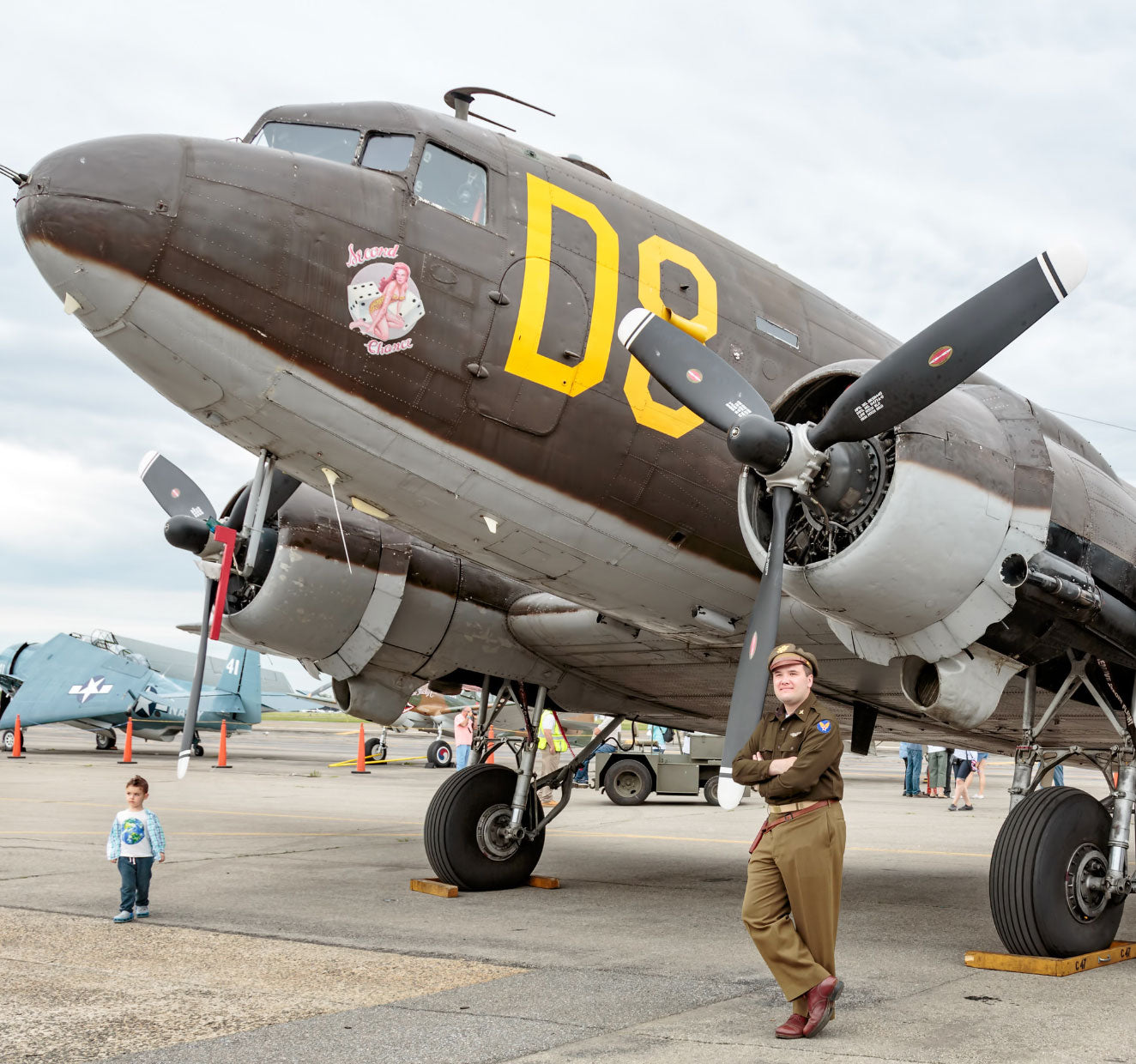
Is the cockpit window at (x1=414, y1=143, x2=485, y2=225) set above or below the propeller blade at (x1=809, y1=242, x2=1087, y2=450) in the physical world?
above

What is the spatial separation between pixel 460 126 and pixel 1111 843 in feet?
20.8

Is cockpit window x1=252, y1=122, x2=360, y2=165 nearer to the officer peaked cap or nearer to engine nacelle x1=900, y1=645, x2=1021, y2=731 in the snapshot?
the officer peaked cap

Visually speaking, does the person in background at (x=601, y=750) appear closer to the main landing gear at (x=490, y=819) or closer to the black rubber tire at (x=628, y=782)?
the black rubber tire at (x=628, y=782)

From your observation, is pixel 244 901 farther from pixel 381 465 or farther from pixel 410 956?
pixel 381 465

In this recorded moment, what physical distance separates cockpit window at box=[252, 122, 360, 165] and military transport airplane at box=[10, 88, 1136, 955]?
0.02 meters

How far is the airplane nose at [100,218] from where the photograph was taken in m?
6.00

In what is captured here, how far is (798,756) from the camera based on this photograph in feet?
17.1

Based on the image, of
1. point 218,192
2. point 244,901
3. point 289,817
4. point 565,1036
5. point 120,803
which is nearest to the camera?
point 565,1036

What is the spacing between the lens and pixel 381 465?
7.11 metres

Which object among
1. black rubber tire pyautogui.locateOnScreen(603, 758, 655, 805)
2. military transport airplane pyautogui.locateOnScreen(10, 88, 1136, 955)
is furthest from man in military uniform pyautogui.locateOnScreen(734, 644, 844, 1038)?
black rubber tire pyautogui.locateOnScreen(603, 758, 655, 805)

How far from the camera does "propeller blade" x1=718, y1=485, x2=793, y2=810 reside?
246 inches

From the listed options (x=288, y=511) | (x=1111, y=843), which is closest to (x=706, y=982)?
(x=1111, y=843)

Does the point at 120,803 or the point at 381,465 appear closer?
the point at 381,465

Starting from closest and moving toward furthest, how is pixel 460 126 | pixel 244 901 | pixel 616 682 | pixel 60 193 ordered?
pixel 60 193
pixel 460 126
pixel 244 901
pixel 616 682
